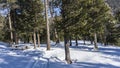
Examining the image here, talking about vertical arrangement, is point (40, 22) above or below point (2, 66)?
above

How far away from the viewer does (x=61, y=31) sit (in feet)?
72.8

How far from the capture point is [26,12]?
37.3 m

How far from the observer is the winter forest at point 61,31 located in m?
21.1

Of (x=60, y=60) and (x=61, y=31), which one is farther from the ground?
(x=61, y=31)

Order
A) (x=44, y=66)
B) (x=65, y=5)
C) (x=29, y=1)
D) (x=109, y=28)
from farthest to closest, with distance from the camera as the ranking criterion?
(x=109, y=28) < (x=29, y=1) < (x=65, y=5) < (x=44, y=66)

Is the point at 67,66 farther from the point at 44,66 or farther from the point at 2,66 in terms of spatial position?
the point at 2,66

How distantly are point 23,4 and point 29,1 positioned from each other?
2.09 metres

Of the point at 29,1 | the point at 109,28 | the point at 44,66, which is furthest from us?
the point at 109,28

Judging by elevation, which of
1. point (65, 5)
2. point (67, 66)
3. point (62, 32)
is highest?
point (65, 5)

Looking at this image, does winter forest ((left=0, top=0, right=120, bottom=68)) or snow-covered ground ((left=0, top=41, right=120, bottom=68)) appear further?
winter forest ((left=0, top=0, right=120, bottom=68))

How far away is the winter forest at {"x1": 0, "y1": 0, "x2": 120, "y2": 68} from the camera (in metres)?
21.1

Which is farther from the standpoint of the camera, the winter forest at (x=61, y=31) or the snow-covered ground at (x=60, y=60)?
the winter forest at (x=61, y=31)

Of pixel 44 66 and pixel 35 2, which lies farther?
pixel 35 2

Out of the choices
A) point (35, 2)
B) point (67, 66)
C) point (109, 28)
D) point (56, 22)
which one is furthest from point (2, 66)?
point (109, 28)
